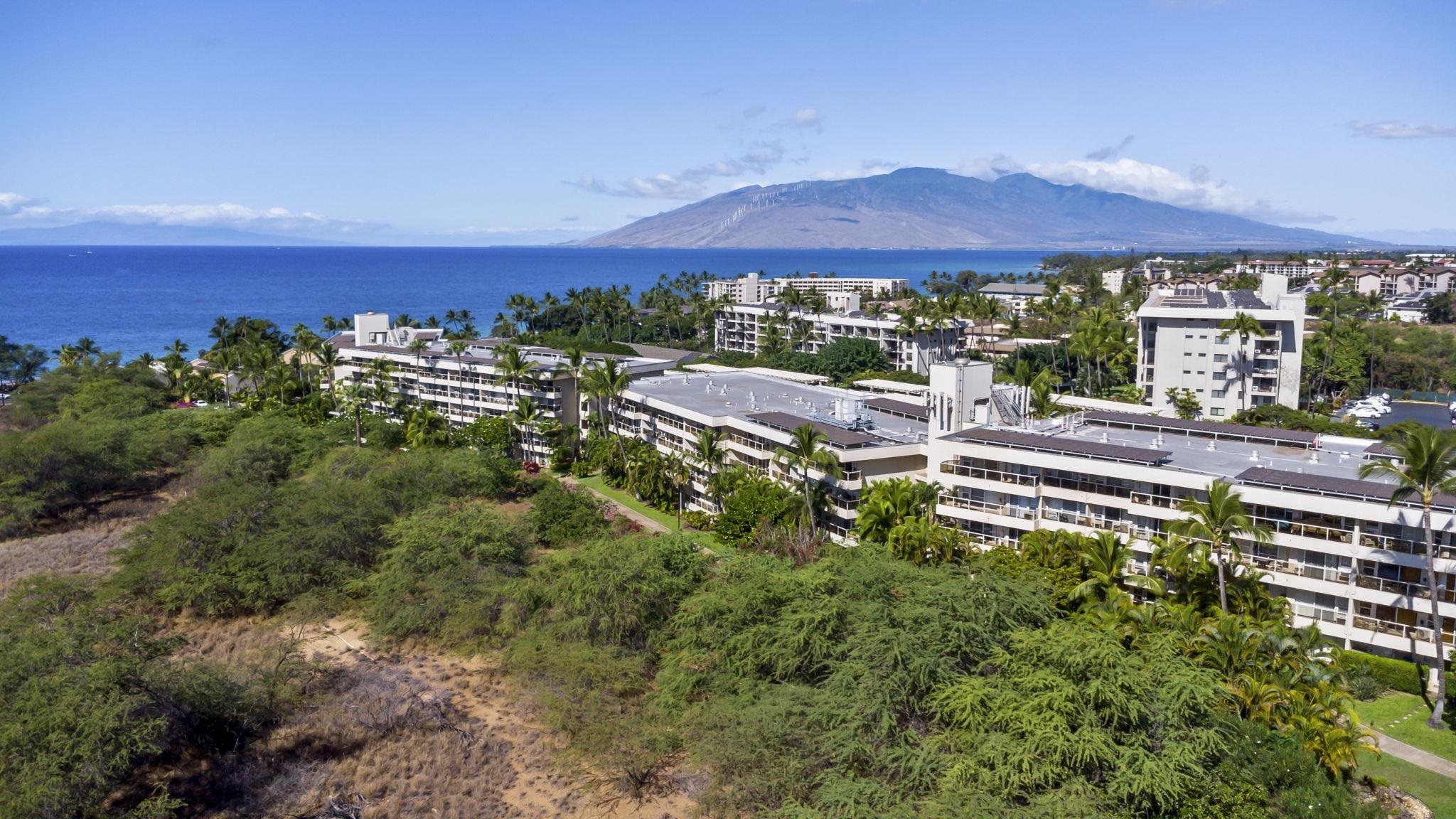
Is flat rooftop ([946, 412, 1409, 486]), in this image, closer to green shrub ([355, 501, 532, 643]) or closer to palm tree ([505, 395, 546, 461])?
green shrub ([355, 501, 532, 643])

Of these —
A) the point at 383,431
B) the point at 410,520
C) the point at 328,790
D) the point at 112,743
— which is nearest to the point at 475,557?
the point at 410,520

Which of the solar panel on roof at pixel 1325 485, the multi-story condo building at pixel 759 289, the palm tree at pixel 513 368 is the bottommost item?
the solar panel on roof at pixel 1325 485

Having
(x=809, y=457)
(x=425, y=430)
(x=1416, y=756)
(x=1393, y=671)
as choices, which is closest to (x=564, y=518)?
(x=809, y=457)

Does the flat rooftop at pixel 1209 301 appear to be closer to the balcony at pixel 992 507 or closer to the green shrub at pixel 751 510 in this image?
the balcony at pixel 992 507

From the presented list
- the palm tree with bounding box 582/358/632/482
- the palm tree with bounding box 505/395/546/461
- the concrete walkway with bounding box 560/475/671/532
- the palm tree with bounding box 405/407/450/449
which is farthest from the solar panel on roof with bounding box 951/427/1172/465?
the palm tree with bounding box 405/407/450/449

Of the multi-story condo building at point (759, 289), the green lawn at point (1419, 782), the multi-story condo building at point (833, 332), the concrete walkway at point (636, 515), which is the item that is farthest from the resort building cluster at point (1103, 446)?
the multi-story condo building at point (759, 289)

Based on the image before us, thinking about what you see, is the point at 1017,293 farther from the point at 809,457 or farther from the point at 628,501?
the point at 809,457

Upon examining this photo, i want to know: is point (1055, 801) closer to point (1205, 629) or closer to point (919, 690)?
point (919, 690)
